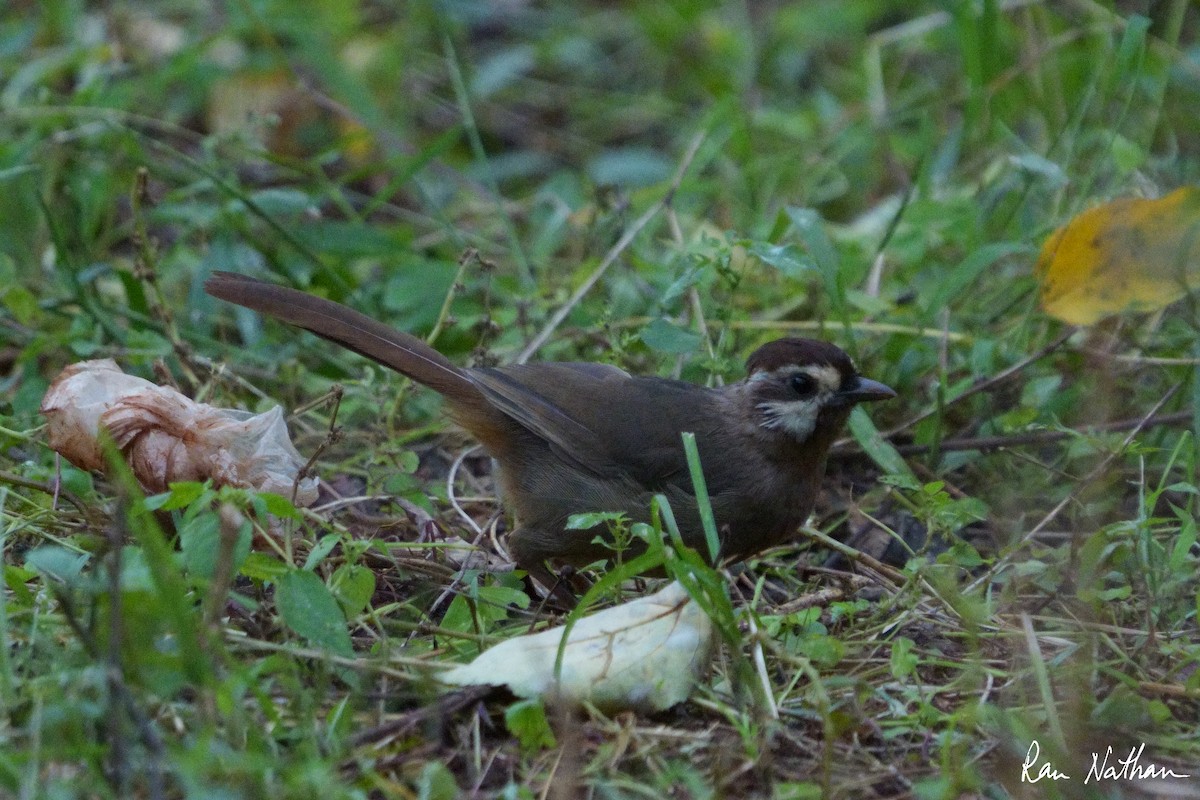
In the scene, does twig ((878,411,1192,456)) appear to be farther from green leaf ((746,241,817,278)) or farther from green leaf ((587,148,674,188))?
green leaf ((587,148,674,188))

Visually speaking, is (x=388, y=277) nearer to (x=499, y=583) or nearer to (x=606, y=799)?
(x=499, y=583)

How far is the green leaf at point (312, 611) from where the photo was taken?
292cm

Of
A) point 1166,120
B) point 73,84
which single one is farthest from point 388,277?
point 1166,120

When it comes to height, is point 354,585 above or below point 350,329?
below

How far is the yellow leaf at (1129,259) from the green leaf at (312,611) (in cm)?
264

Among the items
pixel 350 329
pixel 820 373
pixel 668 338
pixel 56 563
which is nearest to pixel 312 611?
pixel 56 563

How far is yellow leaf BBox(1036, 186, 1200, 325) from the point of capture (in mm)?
4363

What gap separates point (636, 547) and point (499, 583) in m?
0.42

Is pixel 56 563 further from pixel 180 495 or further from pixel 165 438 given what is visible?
pixel 165 438

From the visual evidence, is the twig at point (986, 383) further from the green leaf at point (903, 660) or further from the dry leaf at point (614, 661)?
the dry leaf at point (614, 661)

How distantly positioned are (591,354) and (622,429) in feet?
2.97

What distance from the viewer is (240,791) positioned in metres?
2.33

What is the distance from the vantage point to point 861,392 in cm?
407

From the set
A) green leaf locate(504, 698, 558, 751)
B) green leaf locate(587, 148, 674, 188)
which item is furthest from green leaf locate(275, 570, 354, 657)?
green leaf locate(587, 148, 674, 188)
